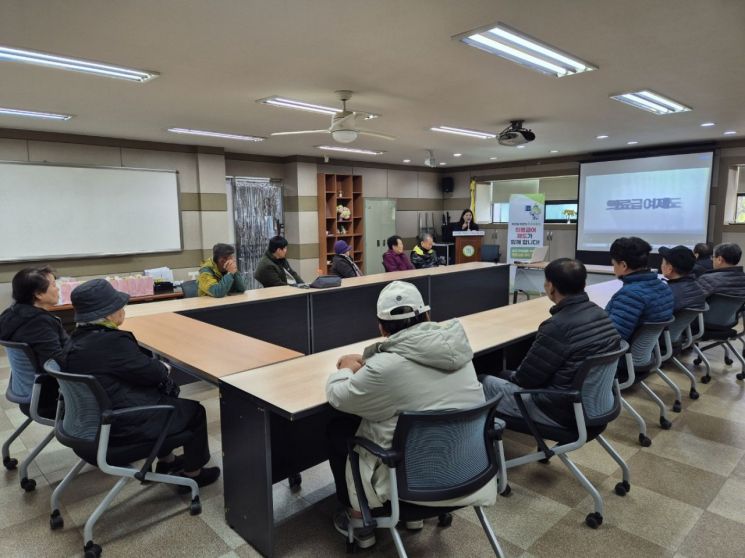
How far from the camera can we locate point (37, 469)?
2.84m

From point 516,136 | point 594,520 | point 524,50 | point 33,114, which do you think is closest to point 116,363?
point 594,520

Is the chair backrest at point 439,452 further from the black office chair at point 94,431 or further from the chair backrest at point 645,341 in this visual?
the chair backrest at point 645,341

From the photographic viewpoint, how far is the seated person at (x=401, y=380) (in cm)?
166

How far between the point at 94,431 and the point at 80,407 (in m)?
0.13

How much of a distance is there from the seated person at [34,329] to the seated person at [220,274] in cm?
166

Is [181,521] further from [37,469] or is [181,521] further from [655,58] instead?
[655,58]

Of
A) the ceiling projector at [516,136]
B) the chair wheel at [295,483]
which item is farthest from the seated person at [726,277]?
the chair wheel at [295,483]

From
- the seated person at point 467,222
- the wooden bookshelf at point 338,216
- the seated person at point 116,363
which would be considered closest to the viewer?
the seated person at point 116,363

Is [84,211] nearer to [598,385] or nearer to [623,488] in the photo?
[598,385]

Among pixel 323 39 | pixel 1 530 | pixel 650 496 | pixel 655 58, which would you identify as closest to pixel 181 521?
pixel 1 530

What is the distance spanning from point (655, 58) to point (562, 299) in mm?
2267

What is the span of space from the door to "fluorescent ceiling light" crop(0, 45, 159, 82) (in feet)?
20.6

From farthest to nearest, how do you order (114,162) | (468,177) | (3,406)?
(468,177)
(114,162)
(3,406)

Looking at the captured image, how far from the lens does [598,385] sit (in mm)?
2277
